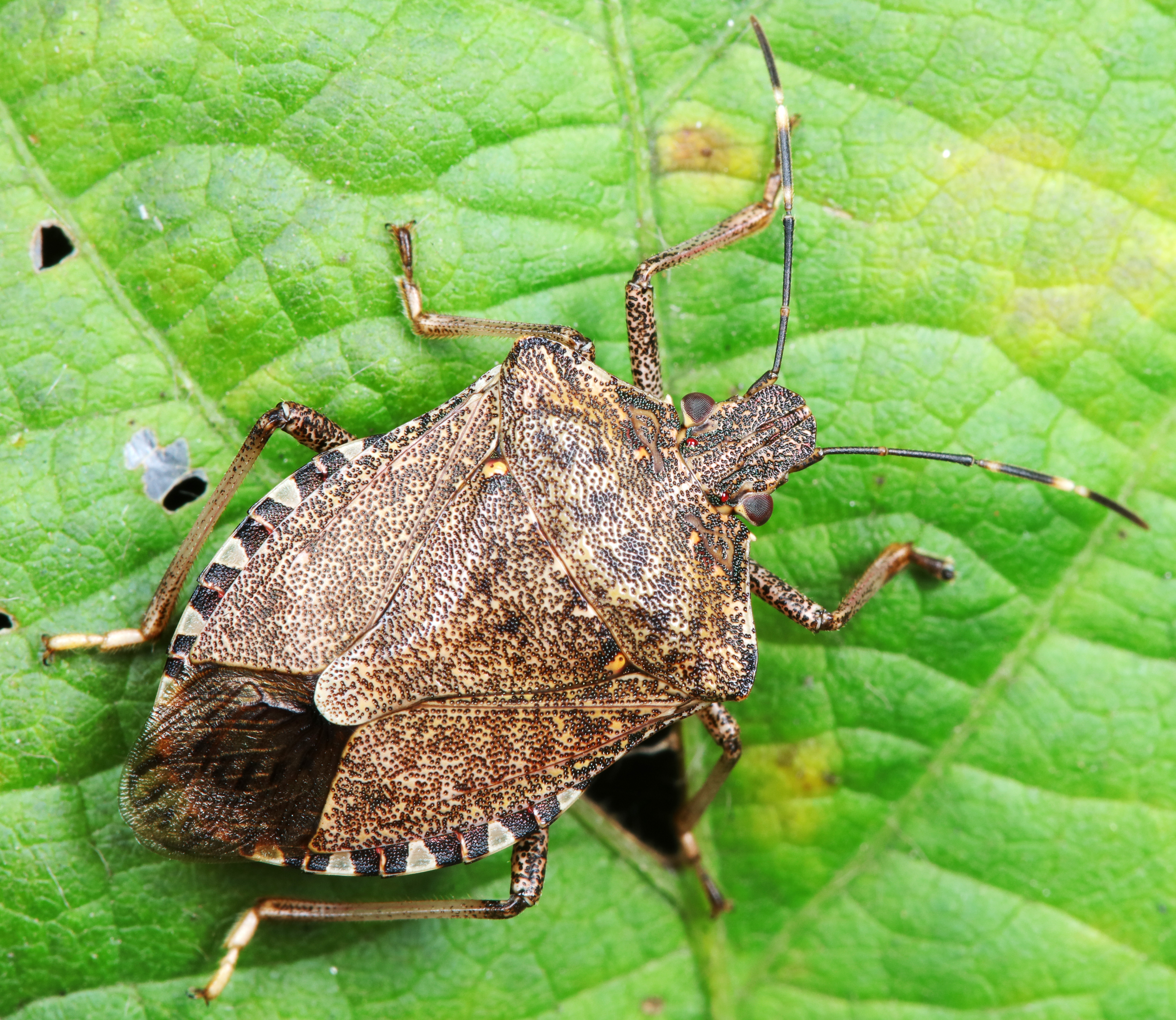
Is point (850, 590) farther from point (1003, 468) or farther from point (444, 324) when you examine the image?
point (444, 324)

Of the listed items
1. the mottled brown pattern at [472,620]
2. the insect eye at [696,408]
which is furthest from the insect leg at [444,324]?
the mottled brown pattern at [472,620]

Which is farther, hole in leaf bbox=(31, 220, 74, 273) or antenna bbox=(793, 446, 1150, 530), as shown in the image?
antenna bbox=(793, 446, 1150, 530)

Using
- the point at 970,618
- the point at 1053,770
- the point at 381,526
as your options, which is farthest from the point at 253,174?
the point at 1053,770

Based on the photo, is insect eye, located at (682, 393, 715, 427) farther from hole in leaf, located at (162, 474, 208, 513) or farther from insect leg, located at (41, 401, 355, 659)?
hole in leaf, located at (162, 474, 208, 513)

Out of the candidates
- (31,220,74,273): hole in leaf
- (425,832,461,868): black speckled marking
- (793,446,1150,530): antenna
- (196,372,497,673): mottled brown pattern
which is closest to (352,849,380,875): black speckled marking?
(425,832,461,868): black speckled marking

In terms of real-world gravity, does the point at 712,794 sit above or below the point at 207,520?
below

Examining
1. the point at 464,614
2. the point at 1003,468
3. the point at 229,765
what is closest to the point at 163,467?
the point at 229,765
